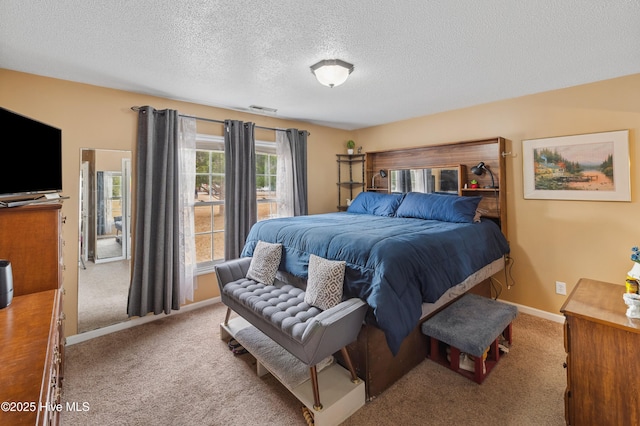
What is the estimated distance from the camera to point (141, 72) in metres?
2.41

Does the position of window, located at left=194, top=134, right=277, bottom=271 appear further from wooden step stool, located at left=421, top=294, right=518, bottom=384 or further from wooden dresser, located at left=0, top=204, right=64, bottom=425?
wooden step stool, located at left=421, top=294, right=518, bottom=384

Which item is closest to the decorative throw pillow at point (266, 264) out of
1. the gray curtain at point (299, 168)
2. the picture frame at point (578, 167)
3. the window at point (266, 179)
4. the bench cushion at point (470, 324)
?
the bench cushion at point (470, 324)

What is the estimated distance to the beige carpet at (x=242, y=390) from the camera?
1.75 metres

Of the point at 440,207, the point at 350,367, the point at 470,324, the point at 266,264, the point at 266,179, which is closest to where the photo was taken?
the point at 350,367

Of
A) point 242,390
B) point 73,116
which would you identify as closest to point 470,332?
point 242,390

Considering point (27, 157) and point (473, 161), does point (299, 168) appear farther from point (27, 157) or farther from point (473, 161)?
point (27, 157)

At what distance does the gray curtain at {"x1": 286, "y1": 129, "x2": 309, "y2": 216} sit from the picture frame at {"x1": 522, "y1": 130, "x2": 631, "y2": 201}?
2.67m

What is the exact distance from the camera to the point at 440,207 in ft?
10.5

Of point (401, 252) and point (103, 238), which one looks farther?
point (103, 238)

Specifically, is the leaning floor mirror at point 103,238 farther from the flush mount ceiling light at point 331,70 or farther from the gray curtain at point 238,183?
the flush mount ceiling light at point 331,70

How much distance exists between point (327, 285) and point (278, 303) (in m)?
0.42

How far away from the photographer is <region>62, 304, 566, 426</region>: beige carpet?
1.75 meters

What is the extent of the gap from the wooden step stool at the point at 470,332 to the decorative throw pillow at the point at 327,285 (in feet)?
2.60

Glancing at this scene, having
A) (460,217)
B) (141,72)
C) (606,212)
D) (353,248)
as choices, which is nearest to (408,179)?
(460,217)
